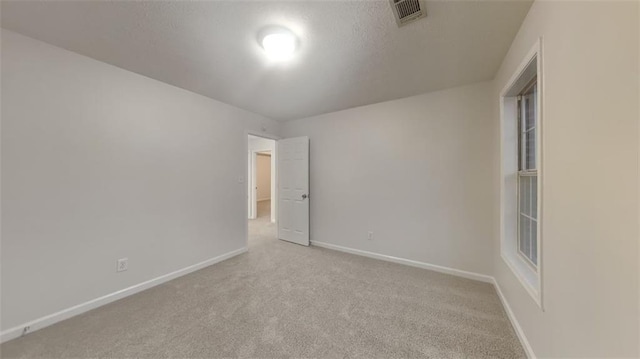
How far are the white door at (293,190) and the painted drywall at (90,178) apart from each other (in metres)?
1.42

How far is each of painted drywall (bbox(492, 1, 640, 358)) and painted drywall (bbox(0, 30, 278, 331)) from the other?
3428mm

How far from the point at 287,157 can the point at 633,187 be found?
3.84m

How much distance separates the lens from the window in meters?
1.77

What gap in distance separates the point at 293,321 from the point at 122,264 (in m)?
1.90

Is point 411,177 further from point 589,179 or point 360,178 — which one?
point 589,179

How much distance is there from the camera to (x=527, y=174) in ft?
6.03

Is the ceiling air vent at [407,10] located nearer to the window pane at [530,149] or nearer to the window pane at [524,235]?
the window pane at [530,149]

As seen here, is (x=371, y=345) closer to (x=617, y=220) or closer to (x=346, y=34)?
(x=617, y=220)

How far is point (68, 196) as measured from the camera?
193cm

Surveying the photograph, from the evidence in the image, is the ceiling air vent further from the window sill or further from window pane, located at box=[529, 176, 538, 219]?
the window sill

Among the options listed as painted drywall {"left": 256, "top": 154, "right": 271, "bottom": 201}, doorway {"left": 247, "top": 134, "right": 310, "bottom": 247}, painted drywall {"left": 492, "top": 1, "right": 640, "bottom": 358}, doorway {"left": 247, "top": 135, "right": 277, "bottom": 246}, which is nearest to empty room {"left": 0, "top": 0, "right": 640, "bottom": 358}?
painted drywall {"left": 492, "top": 1, "right": 640, "bottom": 358}

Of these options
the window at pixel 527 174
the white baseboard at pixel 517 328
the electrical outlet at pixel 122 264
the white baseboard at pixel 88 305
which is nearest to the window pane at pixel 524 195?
the window at pixel 527 174

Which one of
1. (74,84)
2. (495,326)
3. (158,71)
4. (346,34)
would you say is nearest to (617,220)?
(495,326)

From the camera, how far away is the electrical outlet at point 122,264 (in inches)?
87.3
